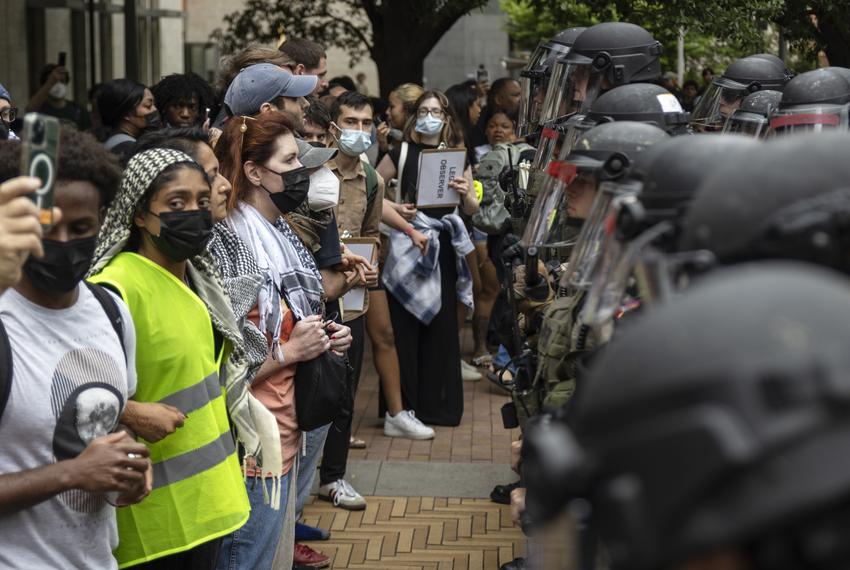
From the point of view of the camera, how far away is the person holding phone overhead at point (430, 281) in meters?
7.37

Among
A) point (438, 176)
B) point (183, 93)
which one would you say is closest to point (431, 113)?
point (438, 176)

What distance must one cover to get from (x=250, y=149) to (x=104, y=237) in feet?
3.38

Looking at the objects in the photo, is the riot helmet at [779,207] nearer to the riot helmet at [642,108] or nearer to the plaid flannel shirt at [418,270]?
the riot helmet at [642,108]

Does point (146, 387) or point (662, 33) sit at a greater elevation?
point (662, 33)

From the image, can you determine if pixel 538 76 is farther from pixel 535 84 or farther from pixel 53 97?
pixel 53 97

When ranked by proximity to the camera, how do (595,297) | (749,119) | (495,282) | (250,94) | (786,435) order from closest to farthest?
(786,435) → (595,297) → (749,119) → (250,94) → (495,282)

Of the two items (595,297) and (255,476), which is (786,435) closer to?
(595,297)

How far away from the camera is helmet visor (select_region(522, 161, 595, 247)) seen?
130 inches

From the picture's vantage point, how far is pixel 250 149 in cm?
440

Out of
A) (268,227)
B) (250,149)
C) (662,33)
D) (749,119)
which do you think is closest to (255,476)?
(268,227)

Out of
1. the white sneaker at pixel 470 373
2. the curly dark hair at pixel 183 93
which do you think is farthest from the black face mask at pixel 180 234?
the white sneaker at pixel 470 373

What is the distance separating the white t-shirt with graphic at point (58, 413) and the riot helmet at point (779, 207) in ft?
5.03

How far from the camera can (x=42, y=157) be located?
235 cm

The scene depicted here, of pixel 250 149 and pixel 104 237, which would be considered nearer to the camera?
pixel 104 237
